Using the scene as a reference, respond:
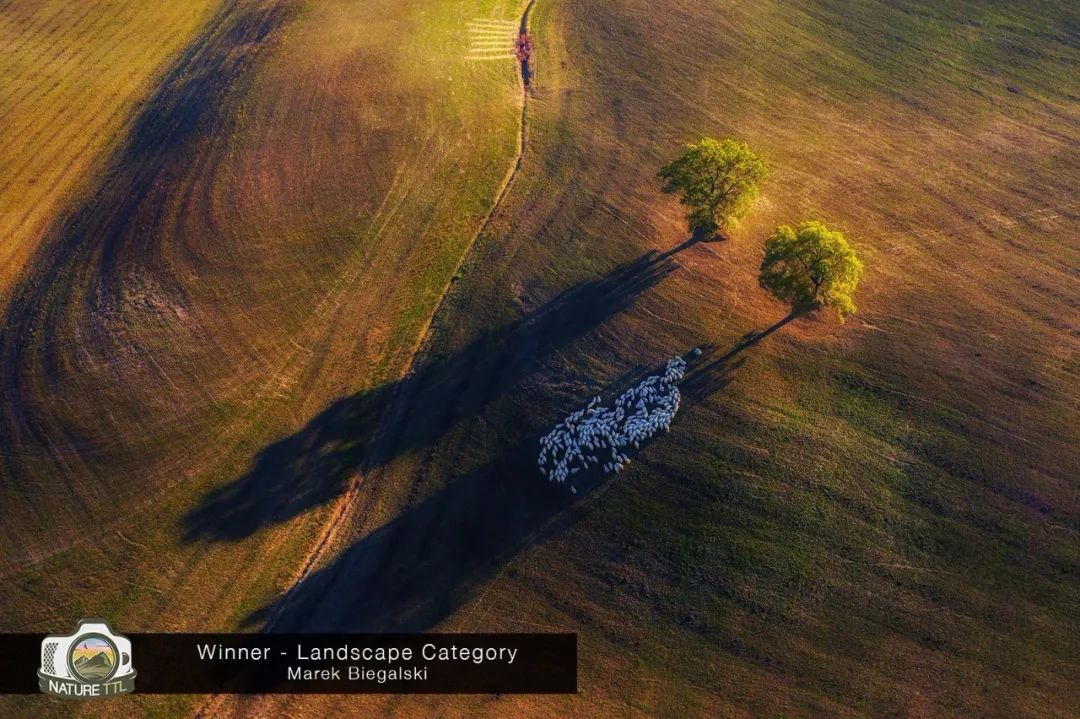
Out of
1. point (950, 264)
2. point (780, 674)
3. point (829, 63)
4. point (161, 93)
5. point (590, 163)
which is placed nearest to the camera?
point (780, 674)

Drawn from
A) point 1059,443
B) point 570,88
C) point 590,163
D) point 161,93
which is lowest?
point 1059,443

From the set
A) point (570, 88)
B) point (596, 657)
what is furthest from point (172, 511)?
point (570, 88)

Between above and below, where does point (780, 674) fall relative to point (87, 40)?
below

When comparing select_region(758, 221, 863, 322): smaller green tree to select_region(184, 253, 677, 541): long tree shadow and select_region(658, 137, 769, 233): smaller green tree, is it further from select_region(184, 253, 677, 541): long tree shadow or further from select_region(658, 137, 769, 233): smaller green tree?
select_region(184, 253, 677, 541): long tree shadow

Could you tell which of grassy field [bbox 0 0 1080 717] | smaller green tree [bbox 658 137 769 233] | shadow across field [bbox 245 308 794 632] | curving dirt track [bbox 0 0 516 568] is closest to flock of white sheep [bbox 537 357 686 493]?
shadow across field [bbox 245 308 794 632]

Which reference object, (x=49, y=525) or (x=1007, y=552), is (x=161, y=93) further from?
(x=1007, y=552)

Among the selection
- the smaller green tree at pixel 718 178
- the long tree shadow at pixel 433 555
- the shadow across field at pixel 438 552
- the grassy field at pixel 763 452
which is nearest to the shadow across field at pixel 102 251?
the shadow across field at pixel 438 552

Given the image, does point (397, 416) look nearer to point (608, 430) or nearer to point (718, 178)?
point (608, 430)
